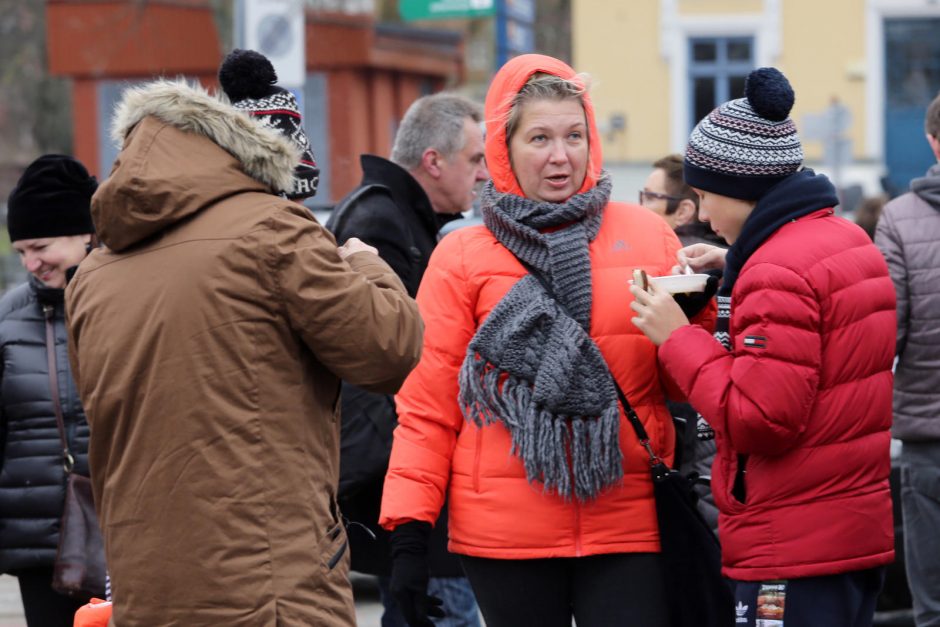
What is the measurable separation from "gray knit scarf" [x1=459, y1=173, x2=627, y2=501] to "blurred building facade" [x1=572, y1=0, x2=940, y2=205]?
23713mm

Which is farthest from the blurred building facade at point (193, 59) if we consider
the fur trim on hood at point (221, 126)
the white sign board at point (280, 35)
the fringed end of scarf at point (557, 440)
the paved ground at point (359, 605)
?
the fur trim on hood at point (221, 126)

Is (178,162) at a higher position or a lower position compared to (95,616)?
higher

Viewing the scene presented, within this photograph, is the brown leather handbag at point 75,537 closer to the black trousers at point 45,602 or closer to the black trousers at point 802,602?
the black trousers at point 45,602

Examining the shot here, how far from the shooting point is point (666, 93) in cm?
2842

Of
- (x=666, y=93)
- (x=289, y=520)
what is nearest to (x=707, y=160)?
(x=289, y=520)

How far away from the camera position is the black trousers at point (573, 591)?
379cm

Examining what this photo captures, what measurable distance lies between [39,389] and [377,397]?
1007 millimetres

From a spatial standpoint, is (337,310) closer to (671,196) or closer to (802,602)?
(802,602)

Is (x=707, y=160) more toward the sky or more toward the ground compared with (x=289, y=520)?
more toward the sky

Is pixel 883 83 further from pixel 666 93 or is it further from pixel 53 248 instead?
pixel 53 248

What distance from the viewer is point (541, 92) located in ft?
13.3

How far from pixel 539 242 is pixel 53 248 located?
1.68 metres

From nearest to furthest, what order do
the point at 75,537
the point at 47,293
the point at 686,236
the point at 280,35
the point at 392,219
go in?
1. the point at 75,537
2. the point at 47,293
3. the point at 392,219
4. the point at 686,236
5. the point at 280,35

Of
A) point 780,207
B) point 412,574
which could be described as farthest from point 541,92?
point 412,574
